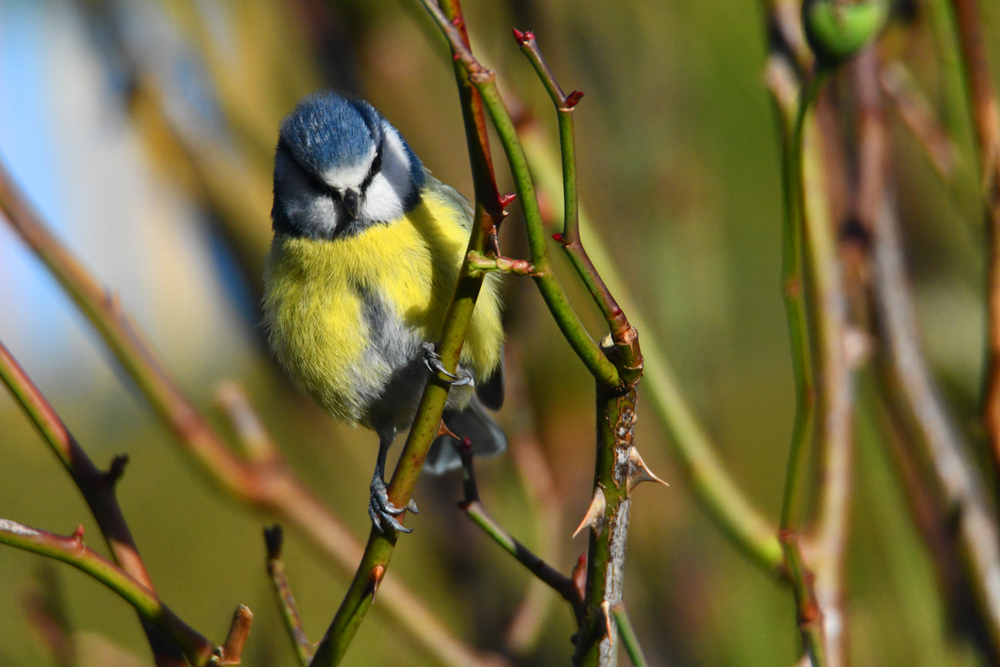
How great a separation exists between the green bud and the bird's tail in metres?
1.11

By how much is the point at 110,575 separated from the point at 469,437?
1.13 m

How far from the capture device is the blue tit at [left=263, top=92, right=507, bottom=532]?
57.6 inches

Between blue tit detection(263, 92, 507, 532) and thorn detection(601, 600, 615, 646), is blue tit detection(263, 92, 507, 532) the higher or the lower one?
the higher one

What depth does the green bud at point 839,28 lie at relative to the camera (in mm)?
880

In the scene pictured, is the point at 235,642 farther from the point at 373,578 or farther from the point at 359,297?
the point at 359,297

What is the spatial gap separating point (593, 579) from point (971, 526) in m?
0.85

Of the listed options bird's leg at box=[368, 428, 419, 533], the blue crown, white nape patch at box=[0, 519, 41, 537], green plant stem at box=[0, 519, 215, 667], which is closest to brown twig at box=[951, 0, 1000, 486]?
bird's leg at box=[368, 428, 419, 533]

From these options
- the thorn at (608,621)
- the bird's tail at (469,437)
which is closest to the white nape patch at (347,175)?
the bird's tail at (469,437)

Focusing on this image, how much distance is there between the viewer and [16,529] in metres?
0.81

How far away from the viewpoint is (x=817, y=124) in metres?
1.67

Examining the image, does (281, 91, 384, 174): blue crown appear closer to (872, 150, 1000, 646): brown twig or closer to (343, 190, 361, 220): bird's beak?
(343, 190, 361, 220): bird's beak

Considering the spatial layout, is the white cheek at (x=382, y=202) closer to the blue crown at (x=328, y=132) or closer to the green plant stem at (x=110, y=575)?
the blue crown at (x=328, y=132)

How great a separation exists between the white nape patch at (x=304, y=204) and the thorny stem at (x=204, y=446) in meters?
0.38

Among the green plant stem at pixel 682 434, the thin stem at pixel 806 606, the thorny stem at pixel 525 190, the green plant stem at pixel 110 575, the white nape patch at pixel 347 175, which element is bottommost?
the green plant stem at pixel 110 575
